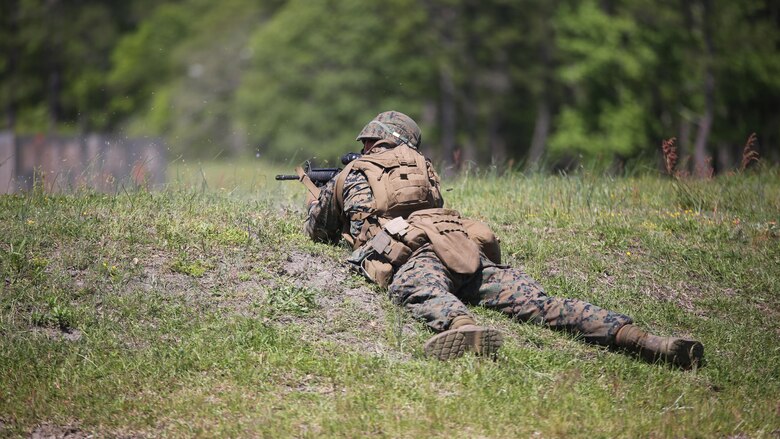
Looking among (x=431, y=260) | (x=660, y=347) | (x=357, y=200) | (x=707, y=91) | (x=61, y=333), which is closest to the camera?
(x=660, y=347)

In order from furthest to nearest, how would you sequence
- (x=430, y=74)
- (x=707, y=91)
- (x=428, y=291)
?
(x=430, y=74) < (x=707, y=91) < (x=428, y=291)

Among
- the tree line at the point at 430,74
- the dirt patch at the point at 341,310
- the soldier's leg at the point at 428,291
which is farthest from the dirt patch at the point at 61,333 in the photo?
the tree line at the point at 430,74

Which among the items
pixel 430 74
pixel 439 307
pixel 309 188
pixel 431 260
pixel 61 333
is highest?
pixel 430 74

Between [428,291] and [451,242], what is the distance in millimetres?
520

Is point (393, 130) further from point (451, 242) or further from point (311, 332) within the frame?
point (311, 332)

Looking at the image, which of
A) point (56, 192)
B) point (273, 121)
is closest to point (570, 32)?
point (273, 121)

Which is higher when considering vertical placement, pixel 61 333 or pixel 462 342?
pixel 462 342

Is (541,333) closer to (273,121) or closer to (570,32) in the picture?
(570,32)

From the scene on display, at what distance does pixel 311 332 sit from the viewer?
702 cm

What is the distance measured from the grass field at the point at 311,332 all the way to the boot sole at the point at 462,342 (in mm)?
82

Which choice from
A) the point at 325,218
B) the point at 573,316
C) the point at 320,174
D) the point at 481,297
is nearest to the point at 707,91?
the point at 320,174

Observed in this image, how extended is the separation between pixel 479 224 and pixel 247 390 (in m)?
2.45

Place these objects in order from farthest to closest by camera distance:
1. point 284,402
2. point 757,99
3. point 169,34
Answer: point 169,34
point 757,99
point 284,402

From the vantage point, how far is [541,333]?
7.28 m
